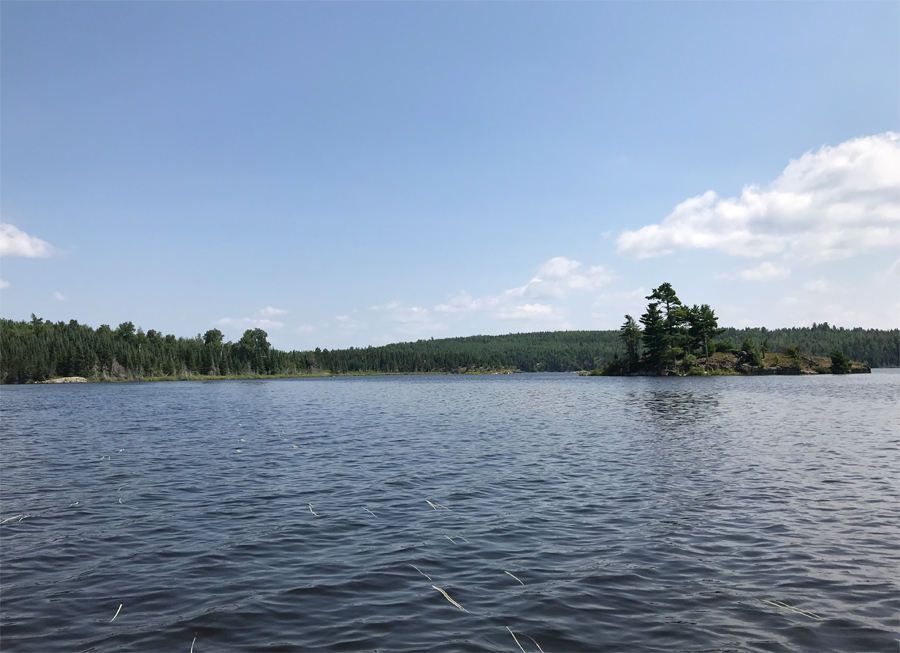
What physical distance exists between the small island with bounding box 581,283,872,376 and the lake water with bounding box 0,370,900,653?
130 meters

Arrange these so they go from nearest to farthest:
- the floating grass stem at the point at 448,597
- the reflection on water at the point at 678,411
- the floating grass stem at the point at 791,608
A: the floating grass stem at the point at 791,608 < the floating grass stem at the point at 448,597 < the reflection on water at the point at 678,411

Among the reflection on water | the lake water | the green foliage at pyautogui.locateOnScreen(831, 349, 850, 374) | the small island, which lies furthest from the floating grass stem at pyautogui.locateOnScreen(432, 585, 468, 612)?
the green foliage at pyautogui.locateOnScreen(831, 349, 850, 374)

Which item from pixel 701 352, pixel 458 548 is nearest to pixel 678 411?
pixel 458 548

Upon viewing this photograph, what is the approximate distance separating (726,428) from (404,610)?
3453cm

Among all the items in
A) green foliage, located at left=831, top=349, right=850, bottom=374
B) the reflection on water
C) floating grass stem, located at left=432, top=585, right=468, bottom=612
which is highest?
green foliage, located at left=831, top=349, right=850, bottom=374

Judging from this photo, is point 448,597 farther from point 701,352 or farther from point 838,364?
point 838,364

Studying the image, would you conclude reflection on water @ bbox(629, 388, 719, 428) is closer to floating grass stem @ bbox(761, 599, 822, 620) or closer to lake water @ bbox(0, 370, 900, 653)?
lake water @ bbox(0, 370, 900, 653)

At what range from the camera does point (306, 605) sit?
1041cm

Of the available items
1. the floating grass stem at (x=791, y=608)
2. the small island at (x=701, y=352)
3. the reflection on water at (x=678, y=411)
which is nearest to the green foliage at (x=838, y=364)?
the small island at (x=701, y=352)

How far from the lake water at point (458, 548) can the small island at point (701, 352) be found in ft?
428

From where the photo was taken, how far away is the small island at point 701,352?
15212cm

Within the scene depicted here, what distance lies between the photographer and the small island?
152125 millimetres

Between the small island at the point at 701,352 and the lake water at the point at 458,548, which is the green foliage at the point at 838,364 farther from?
the lake water at the point at 458,548

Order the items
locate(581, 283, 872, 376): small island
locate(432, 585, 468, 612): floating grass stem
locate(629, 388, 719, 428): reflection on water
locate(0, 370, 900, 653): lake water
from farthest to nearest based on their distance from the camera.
A: locate(581, 283, 872, 376): small island
locate(629, 388, 719, 428): reflection on water
locate(432, 585, 468, 612): floating grass stem
locate(0, 370, 900, 653): lake water
